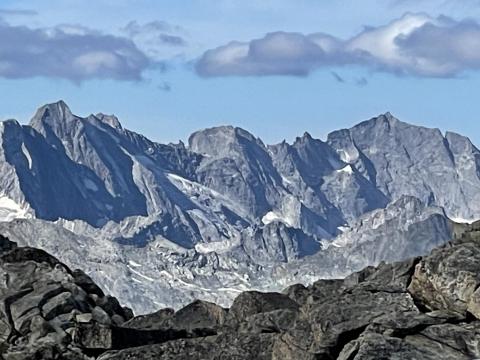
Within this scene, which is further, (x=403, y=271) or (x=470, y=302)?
(x=403, y=271)

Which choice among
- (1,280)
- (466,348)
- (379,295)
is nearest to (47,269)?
(1,280)

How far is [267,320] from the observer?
4409cm

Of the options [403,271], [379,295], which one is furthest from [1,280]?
[379,295]

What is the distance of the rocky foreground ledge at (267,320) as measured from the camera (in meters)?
34.6

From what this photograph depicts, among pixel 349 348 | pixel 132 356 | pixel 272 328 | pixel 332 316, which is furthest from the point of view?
pixel 272 328

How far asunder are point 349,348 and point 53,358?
38.7ft

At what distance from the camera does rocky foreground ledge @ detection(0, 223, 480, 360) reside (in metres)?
34.6

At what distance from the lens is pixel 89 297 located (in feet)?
167

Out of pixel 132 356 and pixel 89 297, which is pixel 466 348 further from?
pixel 89 297

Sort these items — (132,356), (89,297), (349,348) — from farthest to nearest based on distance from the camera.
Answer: (89,297), (132,356), (349,348)

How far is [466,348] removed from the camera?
111 feet

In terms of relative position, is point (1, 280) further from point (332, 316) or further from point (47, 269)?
point (332, 316)

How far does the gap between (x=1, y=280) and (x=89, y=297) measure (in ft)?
11.5

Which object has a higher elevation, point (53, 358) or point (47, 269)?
point (47, 269)
